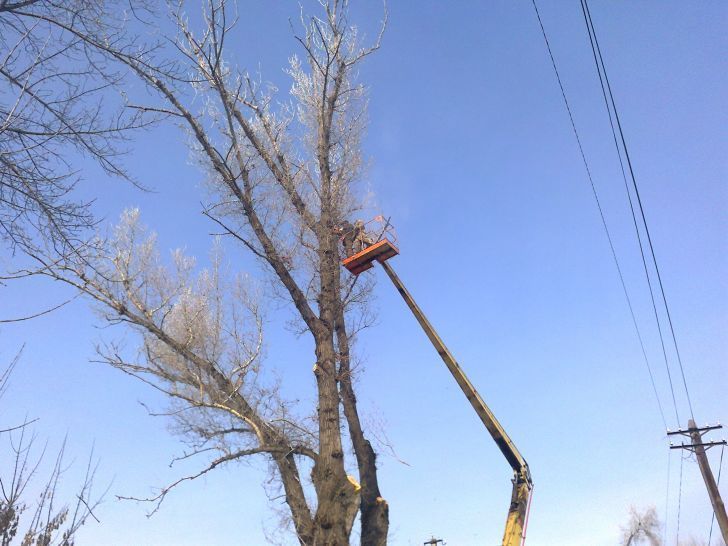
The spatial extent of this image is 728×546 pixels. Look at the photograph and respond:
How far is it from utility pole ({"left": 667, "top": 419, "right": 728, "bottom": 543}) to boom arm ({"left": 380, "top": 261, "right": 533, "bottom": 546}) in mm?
12359

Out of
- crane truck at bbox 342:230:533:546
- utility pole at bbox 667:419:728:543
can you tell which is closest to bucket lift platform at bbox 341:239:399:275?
crane truck at bbox 342:230:533:546

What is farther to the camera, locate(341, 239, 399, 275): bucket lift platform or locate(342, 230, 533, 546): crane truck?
locate(341, 239, 399, 275): bucket lift platform

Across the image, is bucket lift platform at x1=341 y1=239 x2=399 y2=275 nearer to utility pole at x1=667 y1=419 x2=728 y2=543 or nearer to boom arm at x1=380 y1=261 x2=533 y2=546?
boom arm at x1=380 y1=261 x2=533 y2=546

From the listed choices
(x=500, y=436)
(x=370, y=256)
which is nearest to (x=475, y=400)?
(x=500, y=436)

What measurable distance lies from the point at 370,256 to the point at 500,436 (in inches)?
154

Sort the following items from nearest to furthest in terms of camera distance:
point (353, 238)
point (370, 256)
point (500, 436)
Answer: point (500, 436) → point (370, 256) → point (353, 238)

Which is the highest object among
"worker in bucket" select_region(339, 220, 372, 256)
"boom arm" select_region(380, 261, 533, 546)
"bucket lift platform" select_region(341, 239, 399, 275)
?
"worker in bucket" select_region(339, 220, 372, 256)

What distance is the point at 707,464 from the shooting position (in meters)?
20.0

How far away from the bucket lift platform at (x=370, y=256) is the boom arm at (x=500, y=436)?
23 centimetres

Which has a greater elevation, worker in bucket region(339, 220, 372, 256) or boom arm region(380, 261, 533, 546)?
worker in bucket region(339, 220, 372, 256)

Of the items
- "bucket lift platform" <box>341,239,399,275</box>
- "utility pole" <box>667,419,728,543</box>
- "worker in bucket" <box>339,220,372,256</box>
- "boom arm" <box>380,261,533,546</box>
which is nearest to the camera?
"boom arm" <box>380,261,533,546</box>

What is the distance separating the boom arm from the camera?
8547 millimetres

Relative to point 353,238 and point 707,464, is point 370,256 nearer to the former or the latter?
point 353,238

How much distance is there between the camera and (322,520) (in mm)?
7098
